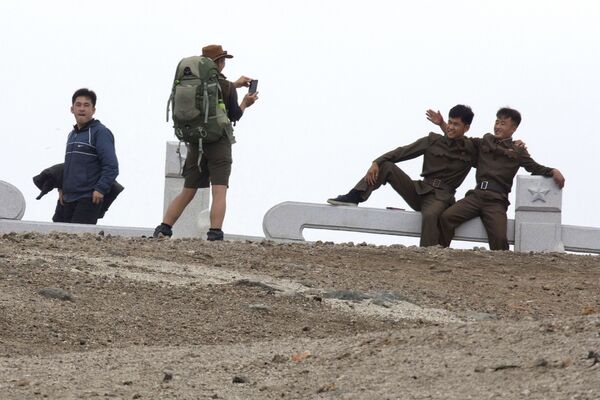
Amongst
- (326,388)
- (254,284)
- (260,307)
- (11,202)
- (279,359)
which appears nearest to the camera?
(326,388)

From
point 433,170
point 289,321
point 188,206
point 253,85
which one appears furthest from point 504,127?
point 289,321

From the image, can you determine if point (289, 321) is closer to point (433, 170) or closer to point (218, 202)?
point (218, 202)

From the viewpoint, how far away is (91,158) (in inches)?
649

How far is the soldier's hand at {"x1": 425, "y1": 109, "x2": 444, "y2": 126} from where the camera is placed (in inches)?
656

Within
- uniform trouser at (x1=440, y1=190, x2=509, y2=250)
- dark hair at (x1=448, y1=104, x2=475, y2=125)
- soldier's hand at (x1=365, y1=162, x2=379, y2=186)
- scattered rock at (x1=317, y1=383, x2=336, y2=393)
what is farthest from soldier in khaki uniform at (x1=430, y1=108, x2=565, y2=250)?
scattered rock at (x1=317, y1=383, x2=336, y2=393)

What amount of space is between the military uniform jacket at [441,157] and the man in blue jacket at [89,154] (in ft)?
8.38

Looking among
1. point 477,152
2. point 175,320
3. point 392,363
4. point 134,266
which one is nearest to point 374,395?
point 392,363

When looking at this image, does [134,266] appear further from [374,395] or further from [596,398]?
[596,398]

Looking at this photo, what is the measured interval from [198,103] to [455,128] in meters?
2.70

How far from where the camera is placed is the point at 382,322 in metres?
12.2

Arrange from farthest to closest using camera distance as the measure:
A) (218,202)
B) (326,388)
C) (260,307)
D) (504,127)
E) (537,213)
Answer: (537,213) → (504,127) → (218,202) → (260,307) → (326,388)

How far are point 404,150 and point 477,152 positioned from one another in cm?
70

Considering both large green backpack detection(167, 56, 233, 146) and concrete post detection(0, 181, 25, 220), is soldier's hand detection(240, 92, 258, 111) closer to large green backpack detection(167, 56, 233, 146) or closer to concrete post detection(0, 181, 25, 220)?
large green backpack detection(167, 56, 233, 146)

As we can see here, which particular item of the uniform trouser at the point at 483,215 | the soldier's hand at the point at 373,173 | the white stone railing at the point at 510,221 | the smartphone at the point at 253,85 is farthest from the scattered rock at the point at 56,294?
the uniform trouser at the point at 483,215
